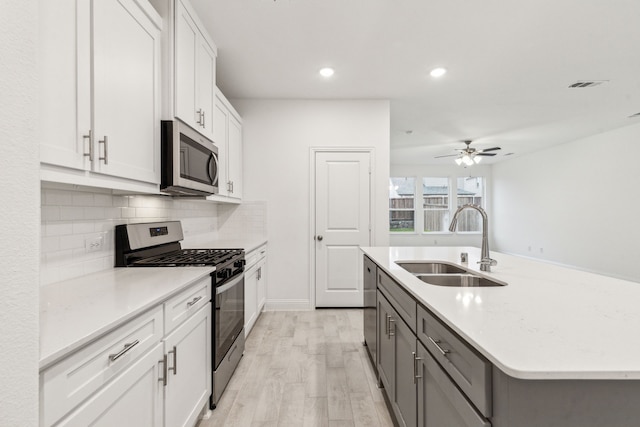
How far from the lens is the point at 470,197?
9.88m

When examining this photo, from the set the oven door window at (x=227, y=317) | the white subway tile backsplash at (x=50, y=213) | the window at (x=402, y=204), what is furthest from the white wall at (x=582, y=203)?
the white subway tile backsplash at (x=50, y=213)

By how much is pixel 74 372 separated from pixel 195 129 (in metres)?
1.72

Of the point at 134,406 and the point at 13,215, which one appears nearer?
the point at 13,215

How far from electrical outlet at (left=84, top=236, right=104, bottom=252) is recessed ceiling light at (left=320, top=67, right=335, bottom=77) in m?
2.49

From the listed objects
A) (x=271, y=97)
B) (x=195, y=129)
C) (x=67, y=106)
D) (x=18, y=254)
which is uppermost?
(x=271, y=97)

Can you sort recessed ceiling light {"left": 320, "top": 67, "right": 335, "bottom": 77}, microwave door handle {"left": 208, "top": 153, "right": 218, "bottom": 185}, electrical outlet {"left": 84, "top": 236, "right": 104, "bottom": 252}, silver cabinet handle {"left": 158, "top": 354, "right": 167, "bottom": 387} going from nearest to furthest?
silver cabinet handle {"left": 158, "top": 354, "right": 167, "bottom": 387}
electrical outlet {"left": 84, "top": 236, "right": 104, "bottom": 252}
microwave door handle {"left": 208, "top": 153, "right": 218, "bottom": 185}
recessed ceiling light {"left": 320, "top": 67, "right": 335, "bottom": 77}

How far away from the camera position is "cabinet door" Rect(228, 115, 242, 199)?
345cm

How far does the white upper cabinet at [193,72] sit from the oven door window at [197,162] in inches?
5.8

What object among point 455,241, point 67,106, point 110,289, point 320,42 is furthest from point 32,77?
point 455,241

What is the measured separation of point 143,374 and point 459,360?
1.13m

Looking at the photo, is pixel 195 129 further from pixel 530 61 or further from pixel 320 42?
pixel 530 61

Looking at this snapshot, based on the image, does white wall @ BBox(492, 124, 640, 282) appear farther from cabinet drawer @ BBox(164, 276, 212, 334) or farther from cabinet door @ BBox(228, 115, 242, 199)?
cabinet drawer @ BBox(164, 276, 212, 334)

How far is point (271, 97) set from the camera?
3.98 meters

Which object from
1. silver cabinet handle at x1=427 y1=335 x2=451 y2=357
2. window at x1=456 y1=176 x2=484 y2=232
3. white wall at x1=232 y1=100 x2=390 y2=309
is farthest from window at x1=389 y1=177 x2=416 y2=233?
silver cabinet handle at x1=427 y1=335 x2=451 y2=357
